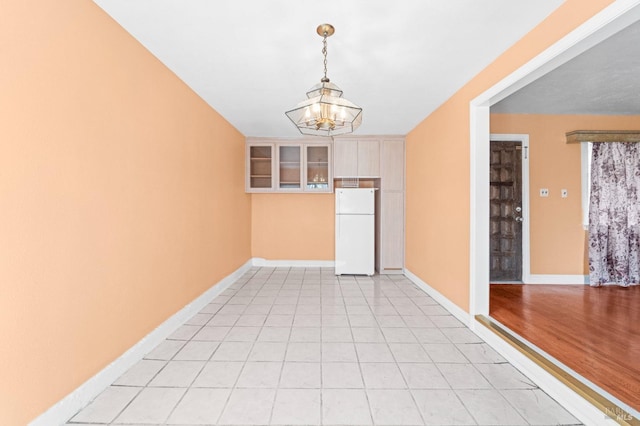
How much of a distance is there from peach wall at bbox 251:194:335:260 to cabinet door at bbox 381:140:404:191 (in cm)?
108

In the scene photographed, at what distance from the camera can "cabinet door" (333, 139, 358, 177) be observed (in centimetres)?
490

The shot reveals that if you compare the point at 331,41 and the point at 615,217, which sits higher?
the point at 331,41

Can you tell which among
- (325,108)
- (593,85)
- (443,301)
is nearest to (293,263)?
(443,301)

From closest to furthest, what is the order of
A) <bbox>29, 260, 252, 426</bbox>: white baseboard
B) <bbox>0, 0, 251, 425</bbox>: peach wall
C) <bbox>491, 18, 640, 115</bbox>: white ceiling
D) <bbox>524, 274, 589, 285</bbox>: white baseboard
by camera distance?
<bbox>0, 0, 251, 425</bbox>: peach wall → <bbox>29, 260, 252, 426</bbox>: white baseboard → <bbox>491, 18, 640, 115</bbox>: white ceiling → <bbox>524, 274, 589, 285</bbox>: white baseboard

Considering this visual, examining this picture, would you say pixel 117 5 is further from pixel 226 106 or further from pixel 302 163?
pixel 302 163

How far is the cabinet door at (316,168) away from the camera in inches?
199

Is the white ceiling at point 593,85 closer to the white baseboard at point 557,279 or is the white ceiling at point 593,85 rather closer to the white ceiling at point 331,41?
the white ceiling at point 331,41

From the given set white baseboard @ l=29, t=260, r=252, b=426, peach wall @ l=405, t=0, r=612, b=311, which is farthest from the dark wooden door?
white baseboard @ l=29, t=260, r=252, b=426

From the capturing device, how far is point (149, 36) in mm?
2068

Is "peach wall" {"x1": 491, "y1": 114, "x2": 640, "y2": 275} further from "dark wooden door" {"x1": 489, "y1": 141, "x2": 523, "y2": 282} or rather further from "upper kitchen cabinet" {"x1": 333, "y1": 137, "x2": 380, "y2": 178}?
"upper kitchen cabinet" {"x1": 333, "y1": 137, "x2": 380, "y2": 178}

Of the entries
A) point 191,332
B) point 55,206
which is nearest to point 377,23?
point 55,206

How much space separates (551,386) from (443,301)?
1540mm

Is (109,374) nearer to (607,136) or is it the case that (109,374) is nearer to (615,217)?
(615,217)

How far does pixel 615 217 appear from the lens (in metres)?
3.81
